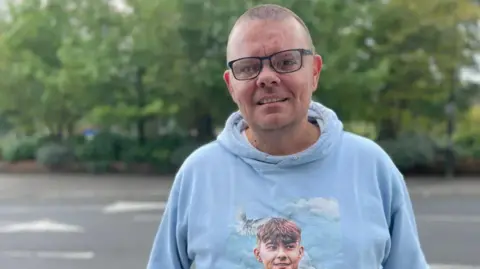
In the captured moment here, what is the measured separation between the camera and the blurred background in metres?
15.8

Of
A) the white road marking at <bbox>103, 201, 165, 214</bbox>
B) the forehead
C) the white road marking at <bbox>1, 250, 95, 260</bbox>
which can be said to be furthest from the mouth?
the white road marking at <bbox>103, 201, 165, 214</bbox>

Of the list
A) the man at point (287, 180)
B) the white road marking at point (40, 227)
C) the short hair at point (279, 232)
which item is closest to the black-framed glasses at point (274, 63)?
the man at point (287, 180)

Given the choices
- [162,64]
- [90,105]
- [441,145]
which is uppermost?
[162,64]

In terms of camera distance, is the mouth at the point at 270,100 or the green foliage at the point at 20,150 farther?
the green foliage at the point at 20,150

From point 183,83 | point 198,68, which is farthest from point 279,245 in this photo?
point 183,83

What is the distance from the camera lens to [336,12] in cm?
1619

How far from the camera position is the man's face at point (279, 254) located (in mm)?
1486

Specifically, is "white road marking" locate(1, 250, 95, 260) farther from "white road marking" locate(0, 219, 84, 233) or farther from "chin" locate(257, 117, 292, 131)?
"chin" locate(257, 117, 292, 131)

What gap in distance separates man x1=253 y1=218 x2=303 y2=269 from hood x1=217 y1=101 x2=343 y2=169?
0.47ft

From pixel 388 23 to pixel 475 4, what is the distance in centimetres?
251

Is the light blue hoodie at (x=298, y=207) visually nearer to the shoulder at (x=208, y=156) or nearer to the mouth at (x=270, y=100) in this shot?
the shoulder at (x=208, y=156)

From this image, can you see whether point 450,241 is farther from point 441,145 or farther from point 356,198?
point 441,145

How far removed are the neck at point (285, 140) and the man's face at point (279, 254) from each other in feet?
0.75

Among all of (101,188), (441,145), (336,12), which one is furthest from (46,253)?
(441,145)
